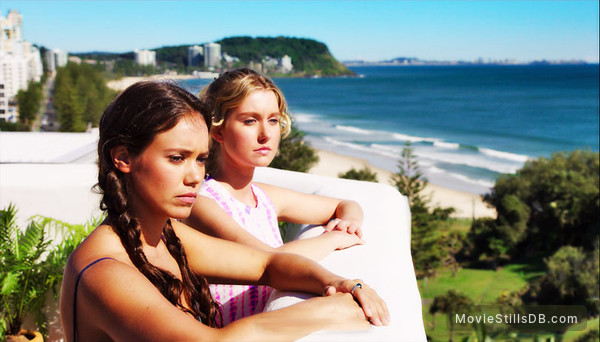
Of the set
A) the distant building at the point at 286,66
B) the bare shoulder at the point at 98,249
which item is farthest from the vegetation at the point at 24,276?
the distant building at the point at 286,66

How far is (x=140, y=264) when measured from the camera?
5.37ft

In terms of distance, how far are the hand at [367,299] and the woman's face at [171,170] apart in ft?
1.63

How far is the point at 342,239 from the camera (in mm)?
2277

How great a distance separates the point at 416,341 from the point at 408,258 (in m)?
0.66

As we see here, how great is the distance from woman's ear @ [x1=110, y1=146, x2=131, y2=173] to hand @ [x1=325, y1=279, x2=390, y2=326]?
0.68 meters

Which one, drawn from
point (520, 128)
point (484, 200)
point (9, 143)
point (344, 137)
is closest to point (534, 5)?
point (520, 128)

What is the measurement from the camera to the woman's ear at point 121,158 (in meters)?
1.58

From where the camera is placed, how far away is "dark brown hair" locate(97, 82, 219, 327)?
1560 mm

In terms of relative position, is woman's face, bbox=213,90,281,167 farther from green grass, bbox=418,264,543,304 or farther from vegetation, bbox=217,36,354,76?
vegetation, bbox=217,36,354,76

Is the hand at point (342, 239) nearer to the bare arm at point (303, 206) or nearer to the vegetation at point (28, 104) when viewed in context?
the bare arm at point (303, 206)

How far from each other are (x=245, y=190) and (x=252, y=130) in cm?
29

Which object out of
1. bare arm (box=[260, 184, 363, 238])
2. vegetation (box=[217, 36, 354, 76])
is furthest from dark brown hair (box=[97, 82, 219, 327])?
vegetation (box=[217, 36, 354, 76])

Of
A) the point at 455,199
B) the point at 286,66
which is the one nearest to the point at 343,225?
the point at 455,199

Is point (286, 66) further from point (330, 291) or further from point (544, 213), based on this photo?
point (330, 291)
